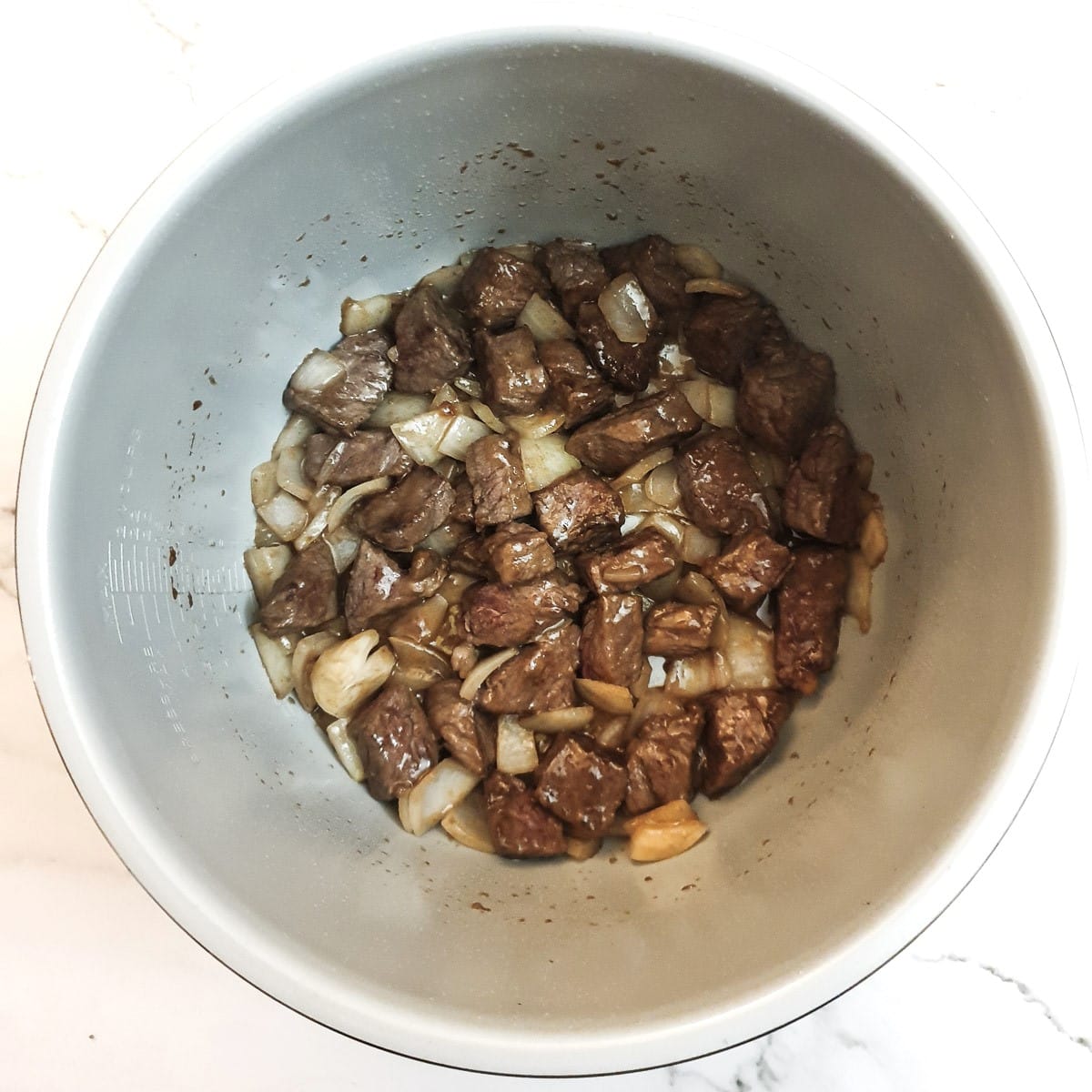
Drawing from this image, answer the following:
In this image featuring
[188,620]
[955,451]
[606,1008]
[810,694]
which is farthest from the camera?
[810,694]

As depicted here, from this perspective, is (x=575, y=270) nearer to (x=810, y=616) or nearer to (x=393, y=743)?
(x=810, y=616)

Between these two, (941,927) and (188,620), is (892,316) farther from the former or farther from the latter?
(188,620)

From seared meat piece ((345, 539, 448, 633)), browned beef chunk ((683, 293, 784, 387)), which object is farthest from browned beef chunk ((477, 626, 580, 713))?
browned beef chunk ((683, 293, 784, 387))

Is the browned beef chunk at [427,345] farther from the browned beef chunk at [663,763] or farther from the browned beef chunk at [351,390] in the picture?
the browned beef chunk at [663,763]

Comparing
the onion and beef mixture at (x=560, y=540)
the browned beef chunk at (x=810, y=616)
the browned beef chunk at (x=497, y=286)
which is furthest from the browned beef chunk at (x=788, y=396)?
the browned beef chunk at (x=497, y=286)

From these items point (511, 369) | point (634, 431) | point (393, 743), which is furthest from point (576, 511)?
point (393, 743)

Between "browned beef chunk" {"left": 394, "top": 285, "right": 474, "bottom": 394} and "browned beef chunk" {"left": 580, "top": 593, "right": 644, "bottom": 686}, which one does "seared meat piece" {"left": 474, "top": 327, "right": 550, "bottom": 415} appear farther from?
"browned beef chunk" {"left": 580, "top": 593, "right": 644, "bottom": 686}

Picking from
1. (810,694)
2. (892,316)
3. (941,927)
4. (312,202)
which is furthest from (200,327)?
(941,927)
